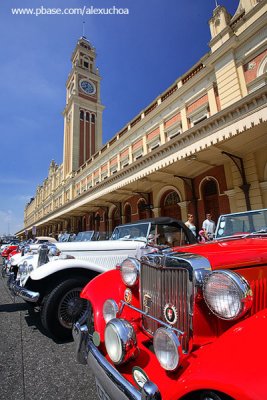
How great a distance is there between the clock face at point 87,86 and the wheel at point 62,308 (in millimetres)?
37123

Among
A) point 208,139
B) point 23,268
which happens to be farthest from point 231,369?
point 208,139

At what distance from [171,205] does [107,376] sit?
11451 mm

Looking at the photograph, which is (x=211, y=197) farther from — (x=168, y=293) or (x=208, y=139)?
(x=168, y=293)

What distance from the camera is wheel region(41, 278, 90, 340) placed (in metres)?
2.99

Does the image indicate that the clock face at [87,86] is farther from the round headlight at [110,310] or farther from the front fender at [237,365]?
the front fender at [237,365]

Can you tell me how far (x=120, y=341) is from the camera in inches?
57.4

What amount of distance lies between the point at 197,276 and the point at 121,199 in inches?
573

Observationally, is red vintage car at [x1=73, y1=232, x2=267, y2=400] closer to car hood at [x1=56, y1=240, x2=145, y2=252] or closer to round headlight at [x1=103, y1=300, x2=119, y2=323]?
round headlight at [x1=103, y1=300, x2=119, y2=323]

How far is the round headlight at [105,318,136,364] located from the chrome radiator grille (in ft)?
0.85

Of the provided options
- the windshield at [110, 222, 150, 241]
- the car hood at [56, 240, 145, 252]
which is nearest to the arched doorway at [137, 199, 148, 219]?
the windshield at [110, 222, 150, 241]

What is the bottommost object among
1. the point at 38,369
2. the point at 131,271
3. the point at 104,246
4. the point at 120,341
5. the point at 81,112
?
the point at 38,369

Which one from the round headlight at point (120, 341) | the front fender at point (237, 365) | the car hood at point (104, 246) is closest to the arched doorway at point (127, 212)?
the car hood at point (104, 246)

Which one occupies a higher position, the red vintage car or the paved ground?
the red vintage car

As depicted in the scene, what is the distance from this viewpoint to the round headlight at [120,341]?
4.77 feet
